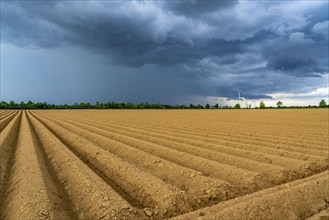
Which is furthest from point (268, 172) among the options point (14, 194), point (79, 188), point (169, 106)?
point (169, 106)

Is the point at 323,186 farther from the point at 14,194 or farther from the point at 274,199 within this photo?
the point at 14,194

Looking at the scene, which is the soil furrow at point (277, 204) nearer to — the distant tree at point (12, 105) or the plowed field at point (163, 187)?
the plowed field at point (163, 187)

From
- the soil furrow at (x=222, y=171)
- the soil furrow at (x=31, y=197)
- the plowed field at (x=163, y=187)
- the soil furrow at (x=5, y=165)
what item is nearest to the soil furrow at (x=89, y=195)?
the plowed field at (x=163, y=187)

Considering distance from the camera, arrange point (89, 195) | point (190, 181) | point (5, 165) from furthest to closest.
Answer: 1. point (5, 165)
2. point (190, 181)
3. point (89, 195)

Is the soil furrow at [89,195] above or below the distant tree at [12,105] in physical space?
below

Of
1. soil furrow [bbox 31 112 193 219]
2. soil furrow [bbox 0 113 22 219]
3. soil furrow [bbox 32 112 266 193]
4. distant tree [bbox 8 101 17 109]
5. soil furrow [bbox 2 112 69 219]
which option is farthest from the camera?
distant tree [bbox 8 101 17 109]

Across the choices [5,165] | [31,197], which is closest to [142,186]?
[31,197]

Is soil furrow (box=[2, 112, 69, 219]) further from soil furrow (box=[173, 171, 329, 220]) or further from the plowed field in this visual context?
soil furrow (box=[173, 171, 329, 220])

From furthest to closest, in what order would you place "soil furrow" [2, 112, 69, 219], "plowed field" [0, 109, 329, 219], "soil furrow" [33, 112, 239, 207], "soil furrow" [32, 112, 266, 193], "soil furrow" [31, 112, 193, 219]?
"soil furrow" [32, 112, 266, 193] → "soil furrow" [33, 112, 239, 207] → "soil furrow" [31, 112, 193, 219] → "plowed field" [0, 109, 329, 219] → "soil furrow" [2, 112, 69, 219]

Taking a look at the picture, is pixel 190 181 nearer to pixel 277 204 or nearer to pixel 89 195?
pixel 277 204

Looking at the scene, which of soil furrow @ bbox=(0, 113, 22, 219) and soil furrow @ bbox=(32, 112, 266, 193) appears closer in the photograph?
soil furrow @ bbox=(0, 113, 22, 219)

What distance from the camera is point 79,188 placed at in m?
4.82

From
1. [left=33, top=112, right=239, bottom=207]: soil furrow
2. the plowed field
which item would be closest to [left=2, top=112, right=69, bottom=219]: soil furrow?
the plowed field

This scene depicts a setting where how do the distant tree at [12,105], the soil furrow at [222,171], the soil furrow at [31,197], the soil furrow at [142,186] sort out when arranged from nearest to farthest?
the soil furrow at [31,197] < the soil furrow at [142,186] < the soil furrow at [222,171] < the distant tree at [12,105]
